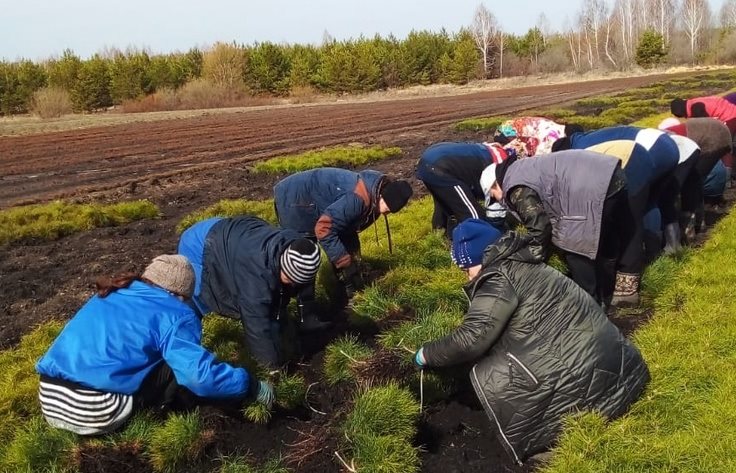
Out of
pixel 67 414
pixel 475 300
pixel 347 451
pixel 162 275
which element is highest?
pixel 162 275

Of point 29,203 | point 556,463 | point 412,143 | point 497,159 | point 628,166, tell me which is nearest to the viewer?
point 556,463

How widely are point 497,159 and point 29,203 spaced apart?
10.9m

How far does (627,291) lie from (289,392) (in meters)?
3.46

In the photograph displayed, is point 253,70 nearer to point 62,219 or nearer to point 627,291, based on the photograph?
point 62,219

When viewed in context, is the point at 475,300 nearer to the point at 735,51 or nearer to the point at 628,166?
the point at 628,166

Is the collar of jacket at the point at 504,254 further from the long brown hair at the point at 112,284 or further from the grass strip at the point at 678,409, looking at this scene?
the long brown hair at the point at 112,284

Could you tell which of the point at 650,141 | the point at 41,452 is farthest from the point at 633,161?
the point at 41,452

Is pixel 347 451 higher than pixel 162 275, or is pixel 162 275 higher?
pixel 162 275

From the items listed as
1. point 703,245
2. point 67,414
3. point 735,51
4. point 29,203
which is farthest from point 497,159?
point 735,51

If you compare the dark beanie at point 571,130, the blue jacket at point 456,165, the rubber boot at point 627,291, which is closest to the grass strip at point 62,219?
the blue jacket at point 456,165

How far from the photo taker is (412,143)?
19625mm

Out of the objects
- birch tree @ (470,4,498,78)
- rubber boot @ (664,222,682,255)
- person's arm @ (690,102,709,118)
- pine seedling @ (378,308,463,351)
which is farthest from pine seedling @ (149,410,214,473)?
birch tree @ (470,4,498,78)

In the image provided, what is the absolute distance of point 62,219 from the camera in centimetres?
1030

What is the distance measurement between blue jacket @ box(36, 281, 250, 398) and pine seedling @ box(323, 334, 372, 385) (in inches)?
46.0
